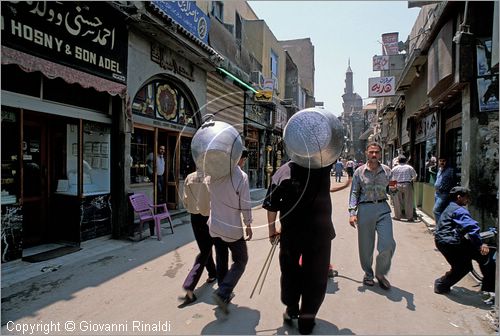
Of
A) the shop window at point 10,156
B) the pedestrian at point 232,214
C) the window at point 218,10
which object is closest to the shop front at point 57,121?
the shop window at point 10,156

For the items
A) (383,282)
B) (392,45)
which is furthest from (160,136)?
(392,45)

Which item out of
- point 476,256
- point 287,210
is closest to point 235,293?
point 287,210

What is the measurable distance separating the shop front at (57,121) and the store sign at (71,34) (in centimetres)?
1

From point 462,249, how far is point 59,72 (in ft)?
18.6

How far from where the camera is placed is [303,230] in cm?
295

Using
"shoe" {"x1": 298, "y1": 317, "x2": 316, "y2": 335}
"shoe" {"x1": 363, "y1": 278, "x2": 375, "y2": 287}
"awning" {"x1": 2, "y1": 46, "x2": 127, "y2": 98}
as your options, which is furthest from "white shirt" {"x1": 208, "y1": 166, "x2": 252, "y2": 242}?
"awning" {"x1": 2, "y1": 46, "x2": 127, "y2": 98}

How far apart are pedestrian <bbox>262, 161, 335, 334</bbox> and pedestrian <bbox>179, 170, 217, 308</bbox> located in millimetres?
932

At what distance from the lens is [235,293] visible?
12.4 feet

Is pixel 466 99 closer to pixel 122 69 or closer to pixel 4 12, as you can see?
pixel 122 69

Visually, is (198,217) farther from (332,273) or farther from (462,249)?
(462,249)

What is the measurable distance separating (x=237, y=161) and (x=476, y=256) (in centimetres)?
284

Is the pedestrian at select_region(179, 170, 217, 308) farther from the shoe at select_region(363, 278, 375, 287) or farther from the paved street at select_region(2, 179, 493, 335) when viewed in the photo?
the shoe at select_region(363, 278, 375, 287)

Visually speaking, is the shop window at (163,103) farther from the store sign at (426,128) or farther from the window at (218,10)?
the store sign at (426,128)

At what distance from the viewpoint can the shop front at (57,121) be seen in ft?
15.0
